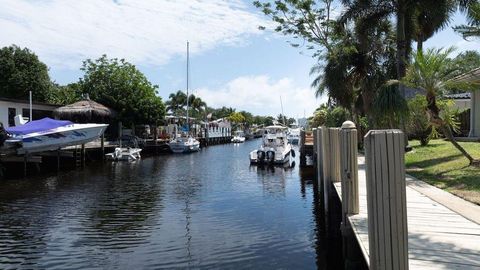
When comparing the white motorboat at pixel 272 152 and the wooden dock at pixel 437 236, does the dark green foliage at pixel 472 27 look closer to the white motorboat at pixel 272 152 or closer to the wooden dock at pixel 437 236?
the wooden dock at pixel 437 236

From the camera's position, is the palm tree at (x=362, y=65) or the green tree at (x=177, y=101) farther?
the green tree at (x=177, y=101)

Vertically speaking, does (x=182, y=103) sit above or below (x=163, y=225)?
above

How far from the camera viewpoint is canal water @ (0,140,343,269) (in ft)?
34.3

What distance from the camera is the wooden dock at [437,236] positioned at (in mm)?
5762

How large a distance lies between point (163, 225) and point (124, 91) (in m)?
38.8

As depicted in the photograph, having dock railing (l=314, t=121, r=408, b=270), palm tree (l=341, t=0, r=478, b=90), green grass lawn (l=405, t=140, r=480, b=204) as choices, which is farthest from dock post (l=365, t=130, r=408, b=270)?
palm tree (l=341, t=0, r=478, b=90)

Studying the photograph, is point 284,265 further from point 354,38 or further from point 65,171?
point 65,171

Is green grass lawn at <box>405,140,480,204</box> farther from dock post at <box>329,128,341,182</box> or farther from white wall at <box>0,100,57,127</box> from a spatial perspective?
white wall at <box>0,100,57,127</box>

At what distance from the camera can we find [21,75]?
168 ft

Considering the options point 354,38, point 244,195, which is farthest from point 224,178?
point 354,38

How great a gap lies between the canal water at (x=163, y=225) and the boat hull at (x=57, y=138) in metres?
4.57

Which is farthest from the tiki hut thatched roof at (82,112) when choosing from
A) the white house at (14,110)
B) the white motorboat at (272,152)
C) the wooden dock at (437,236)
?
the wooden dock at (437,236)

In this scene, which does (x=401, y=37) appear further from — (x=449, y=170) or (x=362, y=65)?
(x=449, y=170)

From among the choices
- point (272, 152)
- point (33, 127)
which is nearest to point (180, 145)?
point (272, 152)
